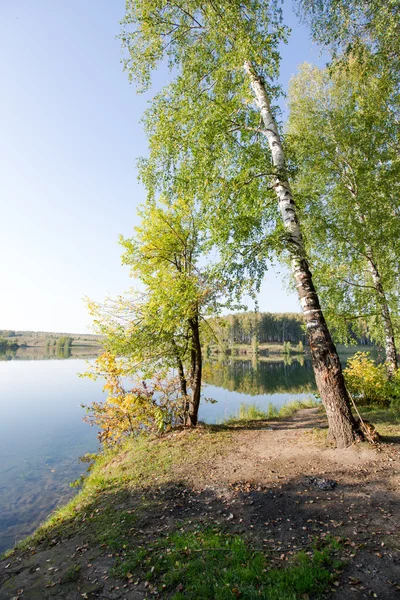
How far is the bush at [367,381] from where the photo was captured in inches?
493

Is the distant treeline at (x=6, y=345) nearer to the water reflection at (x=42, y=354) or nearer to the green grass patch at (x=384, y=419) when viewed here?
the water reflection at (x=42, y=354)

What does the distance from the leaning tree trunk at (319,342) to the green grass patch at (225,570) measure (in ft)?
11.2

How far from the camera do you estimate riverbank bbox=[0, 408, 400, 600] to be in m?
3.52

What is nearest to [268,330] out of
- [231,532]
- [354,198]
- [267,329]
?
[267,329]

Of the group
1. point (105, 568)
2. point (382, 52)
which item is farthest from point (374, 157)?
Result: point (105, 568)

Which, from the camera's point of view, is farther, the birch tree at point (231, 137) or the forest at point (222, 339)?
the birch tree at point (231, 137)

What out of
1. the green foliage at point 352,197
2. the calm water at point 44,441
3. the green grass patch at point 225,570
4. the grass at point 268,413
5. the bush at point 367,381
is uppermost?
the green foliage at point 352,197

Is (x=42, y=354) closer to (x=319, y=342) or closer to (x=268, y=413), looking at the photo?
(x=268, y=413)

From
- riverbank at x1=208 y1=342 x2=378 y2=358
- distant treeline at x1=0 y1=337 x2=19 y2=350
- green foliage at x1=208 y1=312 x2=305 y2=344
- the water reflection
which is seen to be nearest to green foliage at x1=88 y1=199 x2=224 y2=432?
the water reflection

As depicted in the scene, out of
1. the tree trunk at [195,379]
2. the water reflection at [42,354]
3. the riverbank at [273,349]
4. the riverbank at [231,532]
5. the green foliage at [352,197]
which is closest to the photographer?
the riverbank at [231,532]

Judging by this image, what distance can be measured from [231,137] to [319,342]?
5.81 metres

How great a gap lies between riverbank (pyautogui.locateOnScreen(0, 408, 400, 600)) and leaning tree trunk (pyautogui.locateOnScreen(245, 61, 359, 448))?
21.1 inches

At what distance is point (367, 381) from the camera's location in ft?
42.0

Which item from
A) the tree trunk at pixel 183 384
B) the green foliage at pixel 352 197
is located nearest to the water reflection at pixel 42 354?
the tree trunk at pixel 183 384
